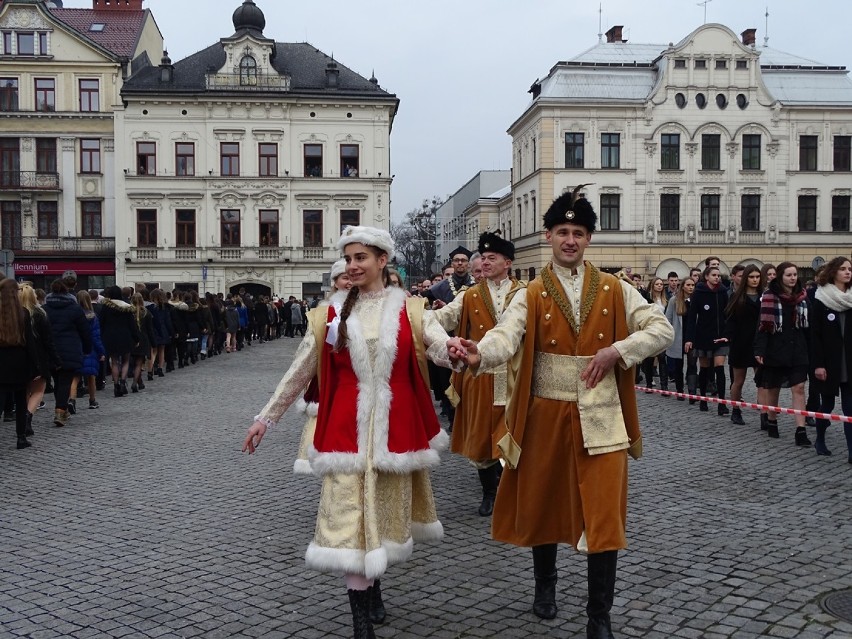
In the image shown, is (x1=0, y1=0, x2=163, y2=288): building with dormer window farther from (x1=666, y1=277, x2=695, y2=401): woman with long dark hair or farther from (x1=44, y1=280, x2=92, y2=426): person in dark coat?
(x1=666, y1=277, x2=695, y2=401): woman with long dark hair

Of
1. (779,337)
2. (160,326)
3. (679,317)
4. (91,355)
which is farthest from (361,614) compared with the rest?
(160,326)

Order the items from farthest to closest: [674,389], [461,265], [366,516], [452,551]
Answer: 1. [674,389]
2. [461,265]
3. [452,551]
4. [366,516]

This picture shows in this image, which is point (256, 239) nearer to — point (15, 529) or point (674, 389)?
point (674, 389)

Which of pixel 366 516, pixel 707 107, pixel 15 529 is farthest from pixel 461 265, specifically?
pixel 707 107

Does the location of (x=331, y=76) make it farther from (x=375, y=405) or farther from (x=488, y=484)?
(x=375, y=405)

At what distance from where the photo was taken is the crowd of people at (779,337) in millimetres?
8977

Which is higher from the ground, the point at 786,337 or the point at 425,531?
the point at 786,337

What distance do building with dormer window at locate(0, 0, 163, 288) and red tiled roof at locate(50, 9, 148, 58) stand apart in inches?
52.7

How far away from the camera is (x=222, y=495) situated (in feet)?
25.8

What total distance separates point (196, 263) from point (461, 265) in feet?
134

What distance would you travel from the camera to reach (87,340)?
43.0 feet

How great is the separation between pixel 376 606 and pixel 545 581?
0.93 metres

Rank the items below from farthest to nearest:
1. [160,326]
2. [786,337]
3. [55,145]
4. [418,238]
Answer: [418,238] < [55,145] < [160,326] < [786,337]

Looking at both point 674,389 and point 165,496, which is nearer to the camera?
point 165,496
